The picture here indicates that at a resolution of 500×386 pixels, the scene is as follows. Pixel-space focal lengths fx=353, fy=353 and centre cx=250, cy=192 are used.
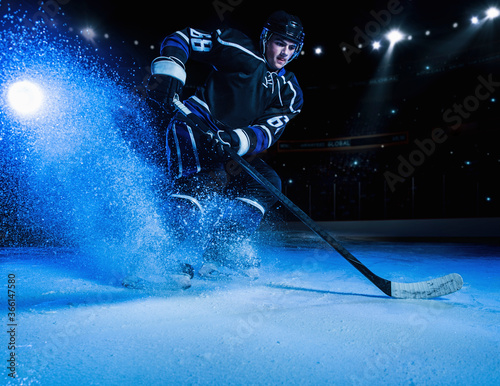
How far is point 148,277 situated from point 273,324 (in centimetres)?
83

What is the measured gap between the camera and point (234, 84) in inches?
88.0

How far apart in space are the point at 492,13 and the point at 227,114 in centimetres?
956

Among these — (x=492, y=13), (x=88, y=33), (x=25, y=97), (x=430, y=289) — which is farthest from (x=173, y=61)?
(x=492, y=13)

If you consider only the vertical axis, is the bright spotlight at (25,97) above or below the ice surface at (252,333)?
above

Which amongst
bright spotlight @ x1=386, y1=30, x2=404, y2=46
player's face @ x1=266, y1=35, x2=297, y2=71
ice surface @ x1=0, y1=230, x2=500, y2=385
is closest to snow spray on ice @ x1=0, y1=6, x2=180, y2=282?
ice surface @ x1=0, y1=230, x2=500, y2=385

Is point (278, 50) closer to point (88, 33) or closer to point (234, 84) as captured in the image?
point (234, 84)

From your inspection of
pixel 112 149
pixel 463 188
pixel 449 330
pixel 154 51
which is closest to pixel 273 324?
pixel 449 330

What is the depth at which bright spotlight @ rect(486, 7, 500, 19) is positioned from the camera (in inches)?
329

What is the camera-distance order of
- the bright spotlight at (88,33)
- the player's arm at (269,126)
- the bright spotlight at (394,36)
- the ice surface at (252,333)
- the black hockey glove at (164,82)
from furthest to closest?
the bright spotlight at (394,36)
the bright spotlight at (88,33)
the player's arm at (269,126)
the black hockey glove at (164,82)
the ice surface at (252,333)

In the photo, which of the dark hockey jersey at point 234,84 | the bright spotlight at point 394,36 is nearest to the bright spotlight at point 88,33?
the dark hockey jersey at point 234,84

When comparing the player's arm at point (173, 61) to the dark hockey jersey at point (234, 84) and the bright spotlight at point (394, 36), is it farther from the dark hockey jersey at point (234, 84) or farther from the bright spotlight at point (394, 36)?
the bright spotlight at point (394, 36)

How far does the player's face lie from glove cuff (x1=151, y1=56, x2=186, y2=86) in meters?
0.59

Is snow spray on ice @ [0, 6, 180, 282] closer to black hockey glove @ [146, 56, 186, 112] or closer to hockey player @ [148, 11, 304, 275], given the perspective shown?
hockey player @ [148, 11, 304, 275]

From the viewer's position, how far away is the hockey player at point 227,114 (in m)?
2.00
